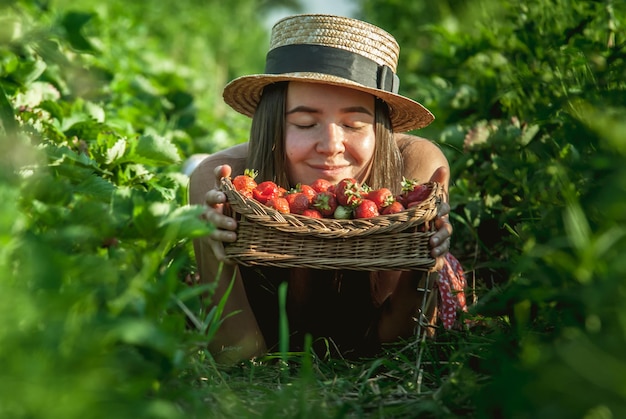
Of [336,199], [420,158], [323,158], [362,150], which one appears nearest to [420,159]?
[420,158]

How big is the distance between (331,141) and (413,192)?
44 centimetres

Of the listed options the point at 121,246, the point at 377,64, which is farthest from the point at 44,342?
the point at 377,64

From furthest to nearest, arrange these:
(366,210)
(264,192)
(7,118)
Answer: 1. (264,192)
2. (366,210)
3. (7,118)

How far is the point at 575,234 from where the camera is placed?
135 centimetres

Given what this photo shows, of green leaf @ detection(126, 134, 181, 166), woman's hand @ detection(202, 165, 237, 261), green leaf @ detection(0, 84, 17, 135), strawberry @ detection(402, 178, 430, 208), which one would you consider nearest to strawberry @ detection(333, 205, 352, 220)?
strawberry @ detection(402, 178, 430, 208)

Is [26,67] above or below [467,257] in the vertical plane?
above

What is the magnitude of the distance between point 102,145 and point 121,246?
132cm

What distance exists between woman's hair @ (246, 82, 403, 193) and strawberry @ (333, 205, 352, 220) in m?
0.60

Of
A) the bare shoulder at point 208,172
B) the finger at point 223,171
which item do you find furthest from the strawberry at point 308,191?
the bare shoulder at point 208,172

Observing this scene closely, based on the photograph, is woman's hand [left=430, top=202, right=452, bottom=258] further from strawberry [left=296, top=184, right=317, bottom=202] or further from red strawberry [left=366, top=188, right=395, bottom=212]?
strawberry [left=296, top=184, right=317, bottom=202]

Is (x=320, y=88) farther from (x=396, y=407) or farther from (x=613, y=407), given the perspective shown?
(x=613, y=407)

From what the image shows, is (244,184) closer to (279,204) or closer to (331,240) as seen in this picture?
(279,204)

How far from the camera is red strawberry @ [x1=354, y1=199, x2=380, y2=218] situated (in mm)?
2398

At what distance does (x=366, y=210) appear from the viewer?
7.88ft
